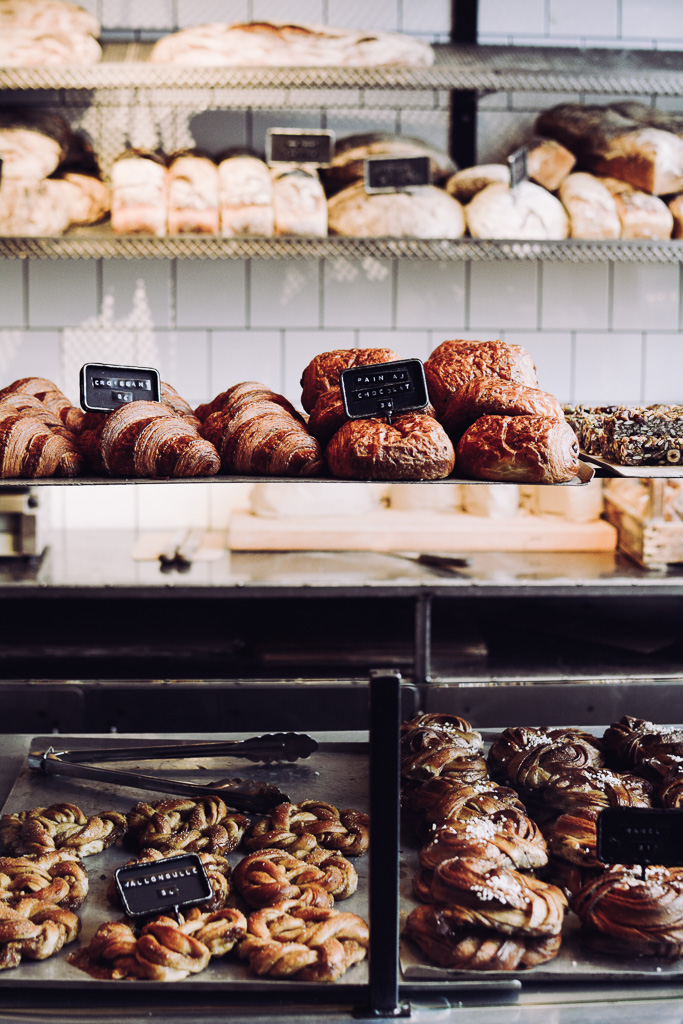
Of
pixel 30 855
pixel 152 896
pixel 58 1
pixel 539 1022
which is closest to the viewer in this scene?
pixel 539 1022

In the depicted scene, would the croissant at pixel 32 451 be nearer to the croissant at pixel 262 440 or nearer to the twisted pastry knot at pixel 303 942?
the croissant at pixel 262 440

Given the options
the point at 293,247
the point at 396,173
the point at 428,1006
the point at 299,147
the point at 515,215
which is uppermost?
the point at 299,147

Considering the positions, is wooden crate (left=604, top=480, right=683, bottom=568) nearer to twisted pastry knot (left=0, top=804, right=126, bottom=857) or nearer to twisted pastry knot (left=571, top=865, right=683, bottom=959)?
twisted pastry knot (left=571, top=865, right=683, bottom=959)

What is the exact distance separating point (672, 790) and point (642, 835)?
312mm

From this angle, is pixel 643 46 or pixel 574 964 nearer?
pixel 574 964

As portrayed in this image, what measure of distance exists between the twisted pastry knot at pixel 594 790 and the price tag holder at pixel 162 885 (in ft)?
1.92

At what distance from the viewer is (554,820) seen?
1.58 metres

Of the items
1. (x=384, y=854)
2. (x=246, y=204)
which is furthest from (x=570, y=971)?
(x=246, y=204)

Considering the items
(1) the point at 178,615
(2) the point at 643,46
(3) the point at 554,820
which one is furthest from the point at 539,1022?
(2) the point at 643,46

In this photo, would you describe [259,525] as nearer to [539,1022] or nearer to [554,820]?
[554,820]

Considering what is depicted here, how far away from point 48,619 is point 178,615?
0.41 m

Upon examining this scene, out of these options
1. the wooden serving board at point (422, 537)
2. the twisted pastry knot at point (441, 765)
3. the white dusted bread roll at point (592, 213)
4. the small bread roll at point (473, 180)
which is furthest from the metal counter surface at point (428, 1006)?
the small bread roll at point (473, 180)

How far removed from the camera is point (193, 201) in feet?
9.97

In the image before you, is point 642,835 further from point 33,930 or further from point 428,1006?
point 33,930
